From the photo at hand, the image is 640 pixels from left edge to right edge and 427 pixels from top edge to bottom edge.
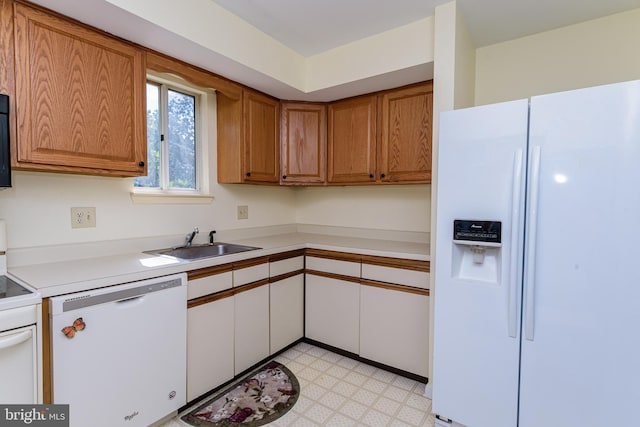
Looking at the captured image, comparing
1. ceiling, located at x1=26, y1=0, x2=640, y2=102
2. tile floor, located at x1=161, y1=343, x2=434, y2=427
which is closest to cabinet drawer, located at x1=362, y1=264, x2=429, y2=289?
tile floor, located at x1=161, y1=343, x2=434, y2=427

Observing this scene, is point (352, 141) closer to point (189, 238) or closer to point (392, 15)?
point (392, 15)

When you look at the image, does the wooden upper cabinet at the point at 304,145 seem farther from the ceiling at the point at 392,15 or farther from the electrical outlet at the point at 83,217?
the electrical outlet at the point at 83,217

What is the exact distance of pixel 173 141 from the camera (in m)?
2.28

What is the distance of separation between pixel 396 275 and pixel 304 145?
139 cm

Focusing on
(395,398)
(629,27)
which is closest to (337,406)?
(395,398)

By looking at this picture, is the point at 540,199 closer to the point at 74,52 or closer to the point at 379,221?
the point at 379,221

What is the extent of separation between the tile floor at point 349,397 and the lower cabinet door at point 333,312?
6.0 inches

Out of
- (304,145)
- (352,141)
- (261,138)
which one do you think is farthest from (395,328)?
(261,138)

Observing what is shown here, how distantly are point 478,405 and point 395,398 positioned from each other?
1.84 ft

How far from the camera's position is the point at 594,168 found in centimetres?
123

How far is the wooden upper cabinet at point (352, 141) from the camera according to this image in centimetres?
251

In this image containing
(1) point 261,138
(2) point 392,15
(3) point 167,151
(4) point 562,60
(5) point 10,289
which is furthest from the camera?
(1) point 261,138

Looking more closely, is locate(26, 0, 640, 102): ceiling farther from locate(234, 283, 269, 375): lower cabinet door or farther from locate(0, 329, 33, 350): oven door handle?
locate(234, 283, 269, 375): lower cabinet door

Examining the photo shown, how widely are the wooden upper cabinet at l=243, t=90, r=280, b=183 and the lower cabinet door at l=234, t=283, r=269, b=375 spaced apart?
2.97 ft
